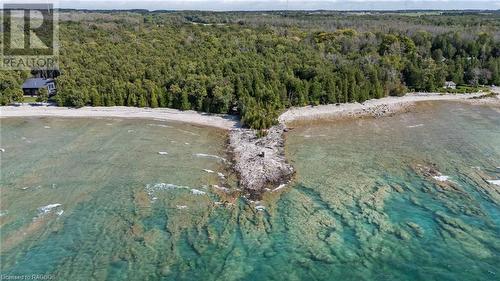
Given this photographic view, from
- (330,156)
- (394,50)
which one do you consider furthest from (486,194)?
(394,50)

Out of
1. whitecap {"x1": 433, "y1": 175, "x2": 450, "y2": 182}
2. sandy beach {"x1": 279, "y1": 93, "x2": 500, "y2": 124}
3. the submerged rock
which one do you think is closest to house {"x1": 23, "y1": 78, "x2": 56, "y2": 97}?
the submerged rock

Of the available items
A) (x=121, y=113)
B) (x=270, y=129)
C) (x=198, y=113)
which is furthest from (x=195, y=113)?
(x=270, y=129)

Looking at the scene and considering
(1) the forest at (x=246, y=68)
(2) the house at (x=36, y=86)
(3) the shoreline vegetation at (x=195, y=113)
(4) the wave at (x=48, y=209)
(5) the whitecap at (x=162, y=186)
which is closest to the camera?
(4) the wave at (x=48, y=209)

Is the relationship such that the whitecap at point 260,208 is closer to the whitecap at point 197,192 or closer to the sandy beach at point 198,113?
the whitecap at point 197,192

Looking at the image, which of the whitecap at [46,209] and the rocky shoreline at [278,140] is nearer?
the whitecap at [46,209]

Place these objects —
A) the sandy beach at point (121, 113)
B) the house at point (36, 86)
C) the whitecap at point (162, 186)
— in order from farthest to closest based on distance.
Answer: the house at point (36, 86), the sandy beach at point (121, 113), the whitecap at point (162, 186)

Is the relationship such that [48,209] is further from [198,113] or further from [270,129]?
[198,113]

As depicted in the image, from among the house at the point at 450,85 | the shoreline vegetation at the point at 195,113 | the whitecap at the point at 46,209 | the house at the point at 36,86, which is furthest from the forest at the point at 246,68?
the whitecap at the point at 46,209

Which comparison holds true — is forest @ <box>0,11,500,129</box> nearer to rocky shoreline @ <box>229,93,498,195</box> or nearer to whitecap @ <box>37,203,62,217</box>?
rocky shoreline @ <box>229,93,498,195</box>
